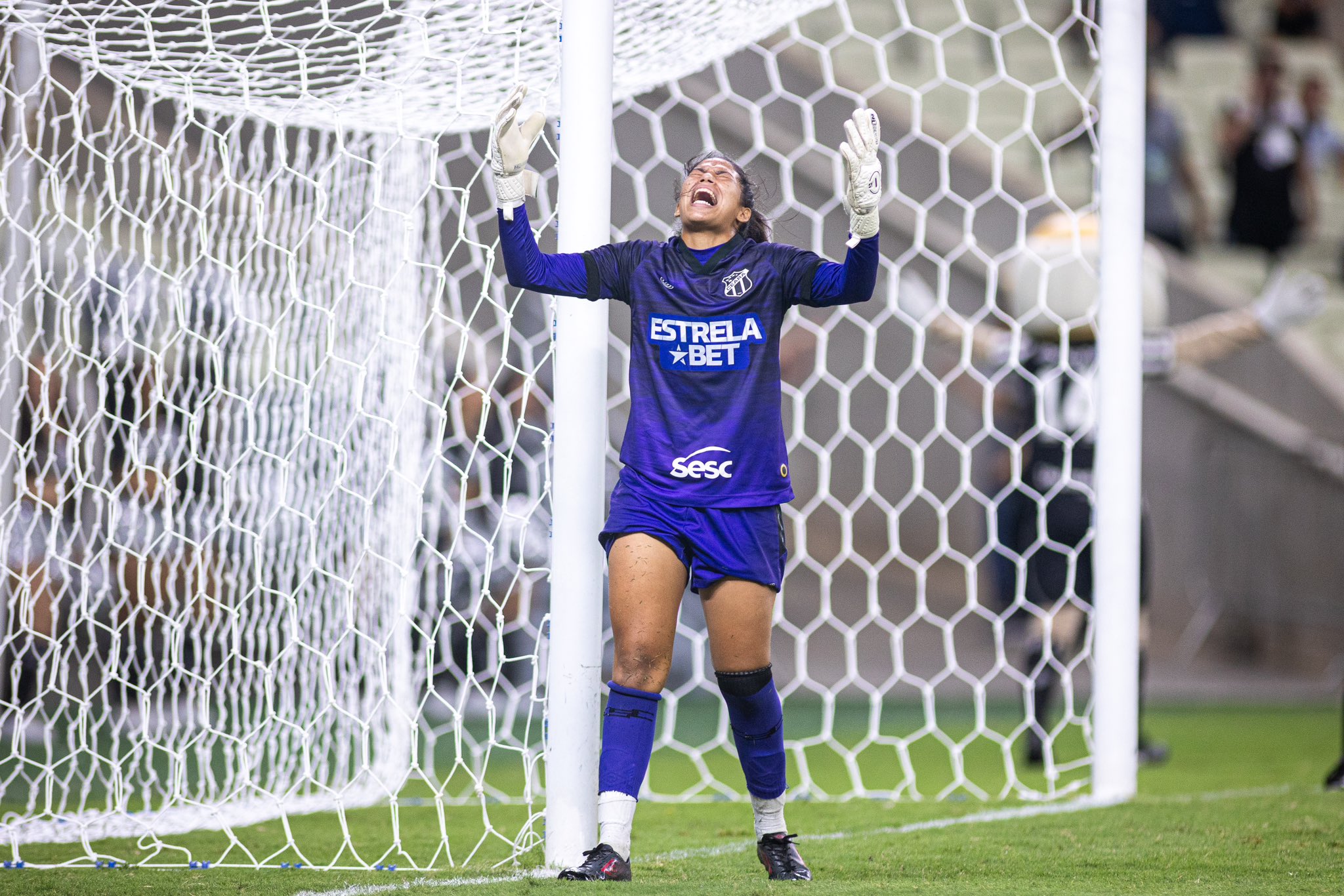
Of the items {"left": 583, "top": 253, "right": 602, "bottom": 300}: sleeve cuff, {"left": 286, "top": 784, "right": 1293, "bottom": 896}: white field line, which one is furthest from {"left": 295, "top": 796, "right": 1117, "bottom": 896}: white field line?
{"left": 583, "top": 253, "right": 602, "bottom": 300}: sleeve cuff

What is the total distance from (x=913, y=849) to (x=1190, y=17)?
1036 cm

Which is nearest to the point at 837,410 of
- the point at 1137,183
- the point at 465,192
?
the point at 1137,183

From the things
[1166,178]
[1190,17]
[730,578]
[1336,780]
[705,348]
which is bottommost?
[1336,780]

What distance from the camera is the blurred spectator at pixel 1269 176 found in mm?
10477

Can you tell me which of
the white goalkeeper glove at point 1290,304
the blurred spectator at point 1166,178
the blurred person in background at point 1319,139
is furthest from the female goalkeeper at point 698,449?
the blurred person in background at point 1319,139

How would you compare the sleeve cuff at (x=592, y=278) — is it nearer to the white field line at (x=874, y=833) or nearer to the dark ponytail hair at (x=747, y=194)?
the dark ponytail hair at (x=747, y=194)

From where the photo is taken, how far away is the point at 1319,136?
11.2 metres

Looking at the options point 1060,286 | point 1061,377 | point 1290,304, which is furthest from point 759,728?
point 1290,304

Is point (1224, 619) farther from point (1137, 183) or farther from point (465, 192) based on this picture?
point (465, 192)

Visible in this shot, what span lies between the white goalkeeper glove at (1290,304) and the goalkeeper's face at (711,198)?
2.77 metres

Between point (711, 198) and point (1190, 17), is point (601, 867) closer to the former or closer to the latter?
point (711, 198)

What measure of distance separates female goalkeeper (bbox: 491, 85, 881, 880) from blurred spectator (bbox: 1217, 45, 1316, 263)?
28.8ft

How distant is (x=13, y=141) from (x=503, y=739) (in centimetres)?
264

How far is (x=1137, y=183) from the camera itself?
415 cm
